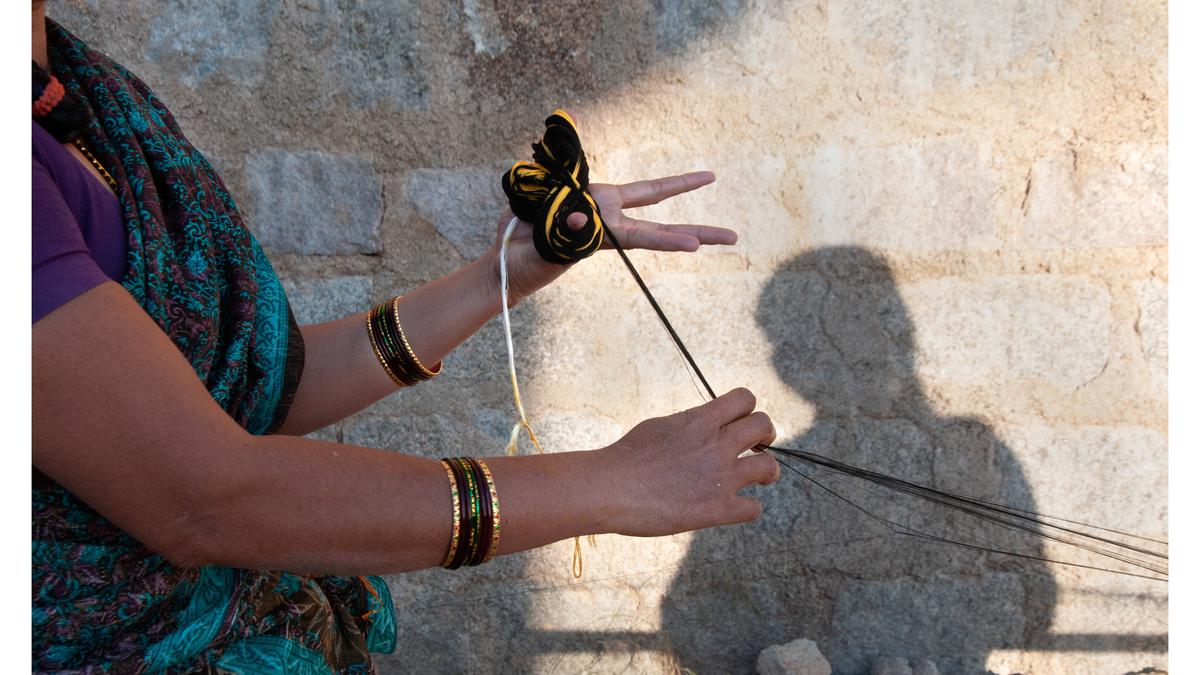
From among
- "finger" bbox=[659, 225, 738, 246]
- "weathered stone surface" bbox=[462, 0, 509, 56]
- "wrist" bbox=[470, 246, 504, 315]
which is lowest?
"wrist" bbox=[470, 246, 504, 315]

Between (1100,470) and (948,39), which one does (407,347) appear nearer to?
(948,39)

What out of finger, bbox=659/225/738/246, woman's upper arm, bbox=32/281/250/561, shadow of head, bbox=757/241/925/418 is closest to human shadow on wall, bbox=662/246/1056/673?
shadow of head, bbox=757/241/925/418

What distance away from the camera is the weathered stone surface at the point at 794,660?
87.4 inches

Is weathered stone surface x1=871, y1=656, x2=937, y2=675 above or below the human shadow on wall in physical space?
below

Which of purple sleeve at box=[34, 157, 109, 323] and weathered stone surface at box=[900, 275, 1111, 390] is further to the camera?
weathered stone surface at box=[900, 275, 1111, 390]

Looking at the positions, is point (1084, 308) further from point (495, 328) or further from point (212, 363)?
point (212, 363)

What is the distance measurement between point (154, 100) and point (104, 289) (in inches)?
19.6

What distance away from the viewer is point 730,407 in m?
1.14

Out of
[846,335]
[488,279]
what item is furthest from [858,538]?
[488,279]

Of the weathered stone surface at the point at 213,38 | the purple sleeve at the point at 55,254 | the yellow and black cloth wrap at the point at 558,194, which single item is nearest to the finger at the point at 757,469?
the yellow and black cloth wrap at the point at 558,194

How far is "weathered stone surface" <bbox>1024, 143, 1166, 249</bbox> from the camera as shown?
85.1 inches

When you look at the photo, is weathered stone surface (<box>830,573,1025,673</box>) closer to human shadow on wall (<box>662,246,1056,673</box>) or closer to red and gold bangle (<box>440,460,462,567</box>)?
human shadow on wall (<box>662,246,1056,673</box>)

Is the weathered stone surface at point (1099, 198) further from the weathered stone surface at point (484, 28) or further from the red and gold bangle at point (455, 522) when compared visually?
the red and gold bangle at point (455, 522)

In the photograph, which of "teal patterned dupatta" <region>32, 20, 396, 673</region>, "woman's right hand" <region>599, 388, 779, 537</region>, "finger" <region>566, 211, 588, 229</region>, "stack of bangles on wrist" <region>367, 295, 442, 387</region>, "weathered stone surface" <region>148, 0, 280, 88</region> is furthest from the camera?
"weathered stone surface" <region>148, 0, 280, 88</region>
